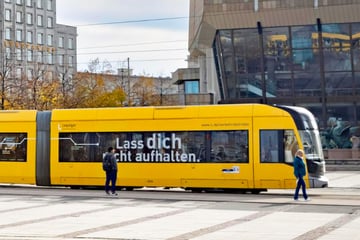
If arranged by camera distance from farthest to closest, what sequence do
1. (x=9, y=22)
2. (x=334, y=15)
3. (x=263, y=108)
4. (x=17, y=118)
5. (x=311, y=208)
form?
(x=9, y=22)
(x=334, y=15)
(x=17, y=118)
(x=263, y=108)
(x=311, y=208)

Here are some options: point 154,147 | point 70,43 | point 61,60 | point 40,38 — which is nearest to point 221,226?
point 154,147

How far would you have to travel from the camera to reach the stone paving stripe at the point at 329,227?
13.5 meters

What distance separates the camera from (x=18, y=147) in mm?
27031

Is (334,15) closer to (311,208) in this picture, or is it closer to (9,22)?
(311,208)

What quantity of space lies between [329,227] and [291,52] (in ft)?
109

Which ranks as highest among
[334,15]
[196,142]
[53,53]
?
[53,53]

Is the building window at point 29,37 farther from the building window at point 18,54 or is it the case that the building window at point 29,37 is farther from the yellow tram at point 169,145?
the yellow tram at point 169,145

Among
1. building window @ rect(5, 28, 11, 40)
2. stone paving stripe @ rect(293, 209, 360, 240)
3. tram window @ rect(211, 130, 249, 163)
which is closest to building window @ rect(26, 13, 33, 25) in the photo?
building window @ rect(5, 28, 11, 40)

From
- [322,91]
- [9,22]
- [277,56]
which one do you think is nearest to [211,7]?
[277,56]

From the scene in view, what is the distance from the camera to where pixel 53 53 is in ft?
405

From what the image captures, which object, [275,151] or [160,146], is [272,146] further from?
[160,146]

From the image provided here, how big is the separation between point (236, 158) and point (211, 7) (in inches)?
994

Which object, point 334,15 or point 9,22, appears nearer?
point 334,15

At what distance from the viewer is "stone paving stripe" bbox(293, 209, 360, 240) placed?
13.5 metres
